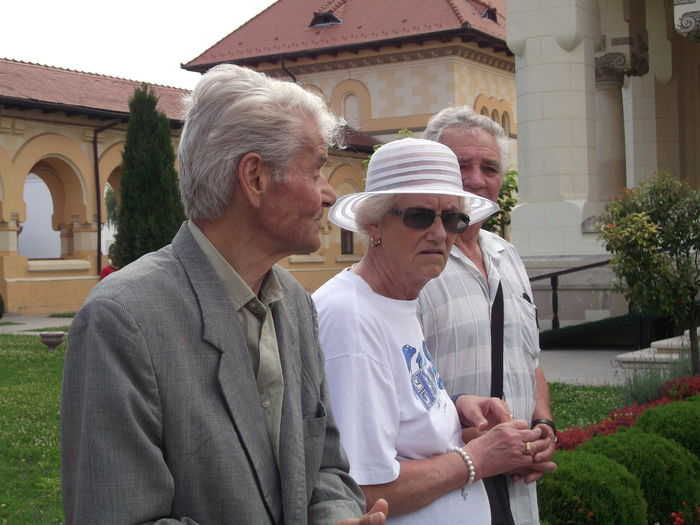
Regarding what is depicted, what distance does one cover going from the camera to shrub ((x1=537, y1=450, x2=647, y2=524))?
489cm

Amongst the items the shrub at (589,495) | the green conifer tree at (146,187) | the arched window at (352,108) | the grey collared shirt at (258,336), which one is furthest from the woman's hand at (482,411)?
the arched window at (352,108)

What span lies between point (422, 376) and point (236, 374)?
958 millimetres

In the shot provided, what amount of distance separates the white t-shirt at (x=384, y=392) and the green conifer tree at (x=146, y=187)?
22599 mm

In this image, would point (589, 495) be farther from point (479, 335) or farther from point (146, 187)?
point (146, 187)

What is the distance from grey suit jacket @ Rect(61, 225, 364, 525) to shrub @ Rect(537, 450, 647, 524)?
288cm

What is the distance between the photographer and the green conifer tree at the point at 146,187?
25188 mm

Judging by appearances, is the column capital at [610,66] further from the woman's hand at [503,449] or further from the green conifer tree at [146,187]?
the woman's hand at [503,449]

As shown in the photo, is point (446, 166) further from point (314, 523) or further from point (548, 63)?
point (548, 63)

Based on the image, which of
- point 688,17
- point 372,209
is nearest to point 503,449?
point 372,209

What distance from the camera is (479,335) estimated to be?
344cm

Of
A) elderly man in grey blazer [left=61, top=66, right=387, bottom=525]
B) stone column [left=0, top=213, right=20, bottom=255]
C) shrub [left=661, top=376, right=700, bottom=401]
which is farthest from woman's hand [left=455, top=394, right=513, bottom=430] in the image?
stone column [left=0, top=213, right=20, bottom=255]

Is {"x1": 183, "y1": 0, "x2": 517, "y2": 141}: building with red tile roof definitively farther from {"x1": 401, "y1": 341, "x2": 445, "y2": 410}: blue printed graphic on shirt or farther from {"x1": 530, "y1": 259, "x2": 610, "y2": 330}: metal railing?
{"x1": 401, "y1": 341, "x2": 445, "y2": 410}: blue printed graphic on shirt

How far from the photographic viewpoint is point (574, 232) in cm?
1705

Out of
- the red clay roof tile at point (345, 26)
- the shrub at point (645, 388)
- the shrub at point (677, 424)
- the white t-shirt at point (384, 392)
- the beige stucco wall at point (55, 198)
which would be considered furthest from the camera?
the red clay roof tile at point (345, 26)
